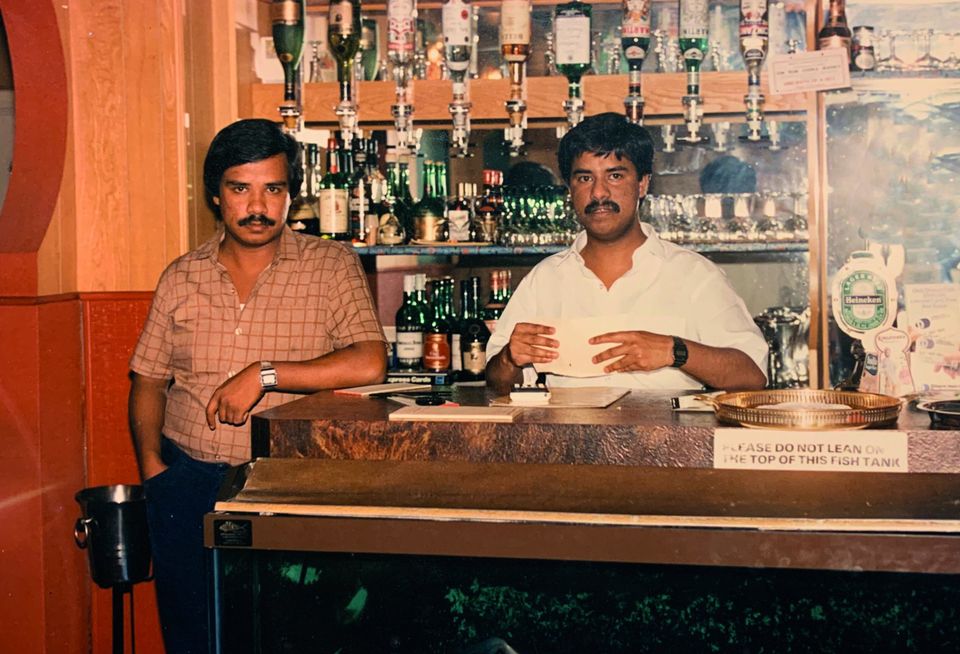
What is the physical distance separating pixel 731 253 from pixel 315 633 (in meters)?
2.53

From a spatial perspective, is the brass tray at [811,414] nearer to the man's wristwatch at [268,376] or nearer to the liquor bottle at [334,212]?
the man's wristwatch at [268,376]

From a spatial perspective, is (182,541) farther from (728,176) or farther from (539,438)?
(728,176)

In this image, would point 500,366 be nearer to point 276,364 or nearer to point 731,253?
point 276,364

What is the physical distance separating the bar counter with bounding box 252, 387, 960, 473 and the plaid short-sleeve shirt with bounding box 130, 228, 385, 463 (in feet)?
2.66

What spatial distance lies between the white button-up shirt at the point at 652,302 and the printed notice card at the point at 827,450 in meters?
0.98

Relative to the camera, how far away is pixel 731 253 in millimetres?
4164

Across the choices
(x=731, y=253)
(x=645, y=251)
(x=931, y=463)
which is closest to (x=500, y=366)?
(x=645, y=251)

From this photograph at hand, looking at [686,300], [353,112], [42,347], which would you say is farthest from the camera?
[353,112]

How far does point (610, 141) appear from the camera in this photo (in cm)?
309

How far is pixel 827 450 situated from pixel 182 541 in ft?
5.51

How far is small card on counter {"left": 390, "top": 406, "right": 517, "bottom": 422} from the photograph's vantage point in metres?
2.07

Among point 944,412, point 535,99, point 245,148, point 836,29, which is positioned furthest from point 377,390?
point 836,29

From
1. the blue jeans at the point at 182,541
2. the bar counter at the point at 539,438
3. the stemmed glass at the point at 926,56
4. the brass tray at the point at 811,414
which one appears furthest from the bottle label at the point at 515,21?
the brass tray at the point at 811,414

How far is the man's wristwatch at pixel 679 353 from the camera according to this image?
104 inches
